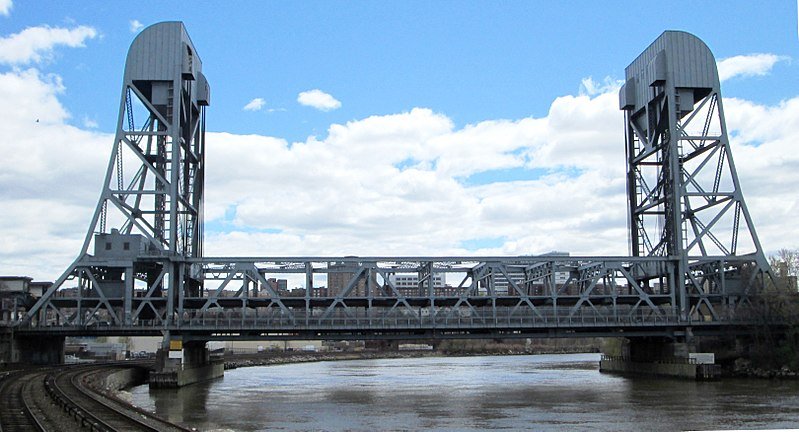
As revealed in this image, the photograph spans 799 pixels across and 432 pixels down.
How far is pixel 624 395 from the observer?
66.9m

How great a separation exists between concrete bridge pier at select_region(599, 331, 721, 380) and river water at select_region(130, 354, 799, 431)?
6.14 ft

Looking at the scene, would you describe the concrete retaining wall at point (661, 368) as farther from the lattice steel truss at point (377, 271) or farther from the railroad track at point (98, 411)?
the railroad track at point (98, 411)

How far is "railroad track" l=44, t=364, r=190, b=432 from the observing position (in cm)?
3662

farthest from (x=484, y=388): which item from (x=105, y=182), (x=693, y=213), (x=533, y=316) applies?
(x=105, y=182)

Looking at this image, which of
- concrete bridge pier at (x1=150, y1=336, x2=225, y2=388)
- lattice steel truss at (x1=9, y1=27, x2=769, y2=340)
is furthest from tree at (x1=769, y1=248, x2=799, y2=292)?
concrete bridge pier at (x1=150, y1=336, x2=225, y2=388)

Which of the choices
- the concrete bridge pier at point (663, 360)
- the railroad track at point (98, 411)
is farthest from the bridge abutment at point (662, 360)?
the railroad track at point (98, 411)

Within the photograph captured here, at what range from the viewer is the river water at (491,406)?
4800cm

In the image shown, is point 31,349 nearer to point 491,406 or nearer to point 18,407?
point 18,407

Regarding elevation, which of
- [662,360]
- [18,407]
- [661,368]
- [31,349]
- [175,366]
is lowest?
[661,368]

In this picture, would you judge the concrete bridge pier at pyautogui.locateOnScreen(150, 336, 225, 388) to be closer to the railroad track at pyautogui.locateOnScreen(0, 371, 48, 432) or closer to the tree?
the railroad track at pyautogui.locateOnScreen(0, 371, 48, 432)

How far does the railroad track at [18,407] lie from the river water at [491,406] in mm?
7765

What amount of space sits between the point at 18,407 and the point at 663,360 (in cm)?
6427

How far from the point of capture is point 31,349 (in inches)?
3578

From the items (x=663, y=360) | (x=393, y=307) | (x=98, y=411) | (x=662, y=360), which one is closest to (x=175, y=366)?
(x=393, y=307)
